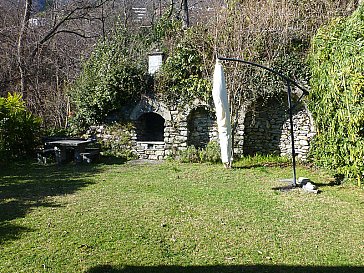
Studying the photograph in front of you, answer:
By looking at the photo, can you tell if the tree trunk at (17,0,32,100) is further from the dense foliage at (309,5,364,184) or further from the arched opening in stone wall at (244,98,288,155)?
the dense foliage at (309,5,364,184)

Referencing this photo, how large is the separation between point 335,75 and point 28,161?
8176 mm

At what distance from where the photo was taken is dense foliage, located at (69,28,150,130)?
33.3 feet

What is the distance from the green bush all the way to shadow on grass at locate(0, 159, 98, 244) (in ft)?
2.17

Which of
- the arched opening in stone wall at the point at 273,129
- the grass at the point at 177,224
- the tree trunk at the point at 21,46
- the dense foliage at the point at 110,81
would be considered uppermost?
the tree trunk at the point at 21,46

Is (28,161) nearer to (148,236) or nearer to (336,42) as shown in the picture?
(148,236)

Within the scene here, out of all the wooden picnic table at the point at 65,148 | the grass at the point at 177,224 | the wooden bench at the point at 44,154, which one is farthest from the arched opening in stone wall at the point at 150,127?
the grass at the point at 177,224

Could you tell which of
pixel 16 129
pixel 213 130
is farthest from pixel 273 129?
pixel 16 129

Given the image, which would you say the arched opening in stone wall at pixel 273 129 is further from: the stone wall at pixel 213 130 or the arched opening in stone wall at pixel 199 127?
the arched opening in stone wall at pixel 199 127

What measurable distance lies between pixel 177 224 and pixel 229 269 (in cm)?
139

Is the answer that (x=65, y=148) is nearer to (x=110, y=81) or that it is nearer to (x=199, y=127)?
(x=110, y=81)

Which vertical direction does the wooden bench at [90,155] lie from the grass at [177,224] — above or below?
above

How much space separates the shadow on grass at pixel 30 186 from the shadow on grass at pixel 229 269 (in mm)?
1663

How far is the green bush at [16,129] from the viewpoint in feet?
31.0

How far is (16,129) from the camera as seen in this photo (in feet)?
32.1
